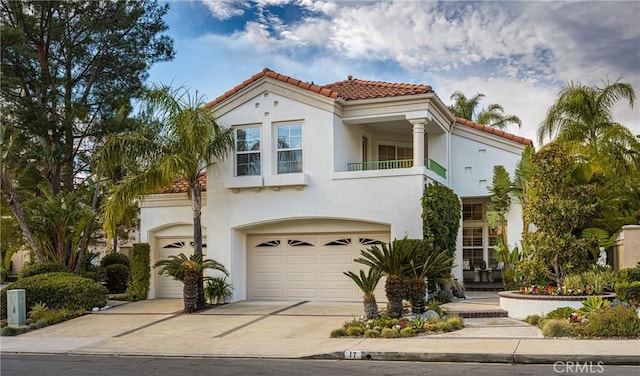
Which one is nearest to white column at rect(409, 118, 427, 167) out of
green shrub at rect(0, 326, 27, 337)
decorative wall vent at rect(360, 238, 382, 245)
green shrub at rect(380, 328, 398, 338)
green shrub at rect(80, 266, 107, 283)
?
decorative wall vent at rect(360, 238, 382, 245)

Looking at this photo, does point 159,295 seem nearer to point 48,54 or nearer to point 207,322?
point 207,322

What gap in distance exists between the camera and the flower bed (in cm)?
1468

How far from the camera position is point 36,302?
18.7 meters

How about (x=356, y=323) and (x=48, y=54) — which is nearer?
(x=356, y=323)

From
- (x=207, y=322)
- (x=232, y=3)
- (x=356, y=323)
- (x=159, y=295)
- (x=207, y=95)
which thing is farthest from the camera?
(x=159, y=295)

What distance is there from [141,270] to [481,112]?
1996 cm

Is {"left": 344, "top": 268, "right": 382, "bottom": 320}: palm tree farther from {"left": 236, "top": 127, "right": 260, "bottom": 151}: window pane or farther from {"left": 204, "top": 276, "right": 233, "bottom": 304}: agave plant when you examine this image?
{"left": 236, "top": 127, "right": 260, "bottom": 151}: window pane

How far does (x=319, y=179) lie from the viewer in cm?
1947

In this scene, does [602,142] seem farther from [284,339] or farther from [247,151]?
[284,339]

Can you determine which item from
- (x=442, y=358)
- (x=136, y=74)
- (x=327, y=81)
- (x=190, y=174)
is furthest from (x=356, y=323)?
(x=136, y=74)

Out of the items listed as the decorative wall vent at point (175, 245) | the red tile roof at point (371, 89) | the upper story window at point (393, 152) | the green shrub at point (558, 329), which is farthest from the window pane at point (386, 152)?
the green shrub at point (558, 329)

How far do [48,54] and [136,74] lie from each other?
3.50 metres

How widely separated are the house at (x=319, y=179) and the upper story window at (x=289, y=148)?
0.03m

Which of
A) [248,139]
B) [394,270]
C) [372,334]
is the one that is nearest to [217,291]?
[248,139]
